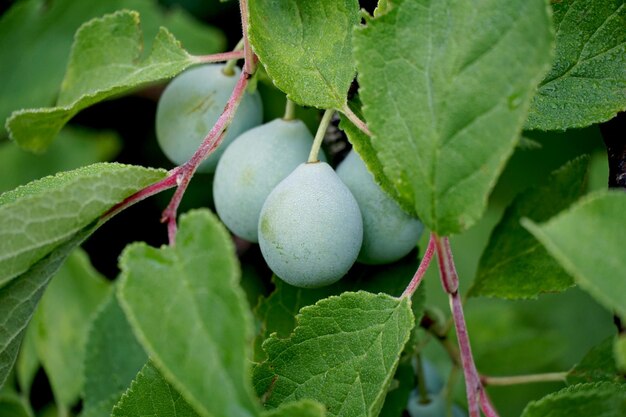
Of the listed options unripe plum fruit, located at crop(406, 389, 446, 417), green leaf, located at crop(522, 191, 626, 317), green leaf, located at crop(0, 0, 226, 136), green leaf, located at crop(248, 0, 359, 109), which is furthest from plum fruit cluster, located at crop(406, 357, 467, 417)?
green leaf, located at crop(0, 0, 226, 136)

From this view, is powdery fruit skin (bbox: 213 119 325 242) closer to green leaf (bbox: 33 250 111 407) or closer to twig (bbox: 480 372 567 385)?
twig (bbox: 480 372 567 385)

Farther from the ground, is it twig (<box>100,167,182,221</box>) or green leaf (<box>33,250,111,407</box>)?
twig (<box>100,167,182,221</box>)

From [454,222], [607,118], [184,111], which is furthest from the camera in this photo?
[184,111]

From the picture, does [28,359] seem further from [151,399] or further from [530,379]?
[530,379]

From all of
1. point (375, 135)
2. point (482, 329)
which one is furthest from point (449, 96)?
point (482, 329)

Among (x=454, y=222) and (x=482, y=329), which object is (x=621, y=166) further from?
(x=482, y=329)

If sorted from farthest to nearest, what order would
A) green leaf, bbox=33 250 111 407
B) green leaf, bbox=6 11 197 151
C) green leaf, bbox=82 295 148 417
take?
green leaf, bbox=33 250 111 407
green leaf, bbox=82 295 148 417
green leaf, bbox=6 11 197 151
